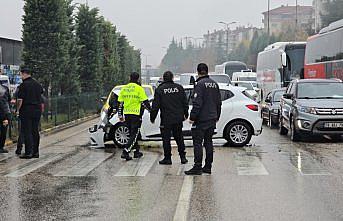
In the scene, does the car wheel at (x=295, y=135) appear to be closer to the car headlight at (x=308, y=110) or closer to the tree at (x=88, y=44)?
the car headlight at (x=308, y=110)

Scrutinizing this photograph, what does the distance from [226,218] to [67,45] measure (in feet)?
68.7

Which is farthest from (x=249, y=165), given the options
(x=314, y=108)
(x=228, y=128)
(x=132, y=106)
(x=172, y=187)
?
(x=314, y=108)

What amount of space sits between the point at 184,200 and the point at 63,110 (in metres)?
18.3

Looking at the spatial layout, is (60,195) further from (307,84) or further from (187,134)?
(307,84)

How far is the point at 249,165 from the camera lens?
1234 centimetres

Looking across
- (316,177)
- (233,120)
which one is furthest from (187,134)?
(316,177)

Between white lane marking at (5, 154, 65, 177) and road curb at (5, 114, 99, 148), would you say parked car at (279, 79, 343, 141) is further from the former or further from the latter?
road curb at (5, 114, 99, 148)

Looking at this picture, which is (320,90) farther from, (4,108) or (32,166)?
(32,166)

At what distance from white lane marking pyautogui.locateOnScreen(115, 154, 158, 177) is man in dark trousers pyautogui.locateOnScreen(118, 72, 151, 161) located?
389 mm

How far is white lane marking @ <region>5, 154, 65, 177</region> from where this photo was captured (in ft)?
37.6

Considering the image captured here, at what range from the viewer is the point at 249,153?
569 inches

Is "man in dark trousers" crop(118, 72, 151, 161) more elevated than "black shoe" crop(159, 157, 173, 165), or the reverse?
"man in dark trousers" crop(118, 72, 151, 161)

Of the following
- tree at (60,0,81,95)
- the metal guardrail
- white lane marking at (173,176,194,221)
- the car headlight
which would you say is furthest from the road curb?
the car headlight

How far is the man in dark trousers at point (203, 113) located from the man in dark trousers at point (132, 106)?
7.47ft
